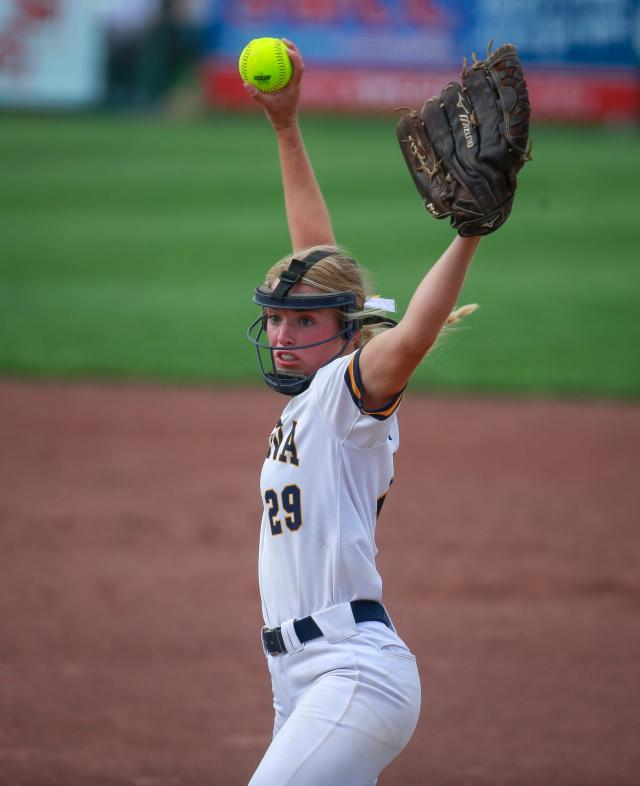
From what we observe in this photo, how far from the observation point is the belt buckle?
2873 mm

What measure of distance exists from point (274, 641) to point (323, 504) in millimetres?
364

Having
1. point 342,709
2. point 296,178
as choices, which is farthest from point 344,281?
point 342,709

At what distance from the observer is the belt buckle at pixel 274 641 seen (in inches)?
113

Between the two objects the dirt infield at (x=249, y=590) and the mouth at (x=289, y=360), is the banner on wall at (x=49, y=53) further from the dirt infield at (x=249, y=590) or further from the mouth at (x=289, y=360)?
the mouth at (x=289, y=360)

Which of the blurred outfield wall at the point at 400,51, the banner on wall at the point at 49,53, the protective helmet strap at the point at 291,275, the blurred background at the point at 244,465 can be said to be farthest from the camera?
the blurred outfield wall at the point at 400,51

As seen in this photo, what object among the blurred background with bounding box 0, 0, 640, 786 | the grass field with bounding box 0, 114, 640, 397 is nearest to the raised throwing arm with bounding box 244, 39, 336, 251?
the blurred background with bounding box 0, 0, 640, 786

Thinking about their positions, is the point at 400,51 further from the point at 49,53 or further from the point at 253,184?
the point at 49,53

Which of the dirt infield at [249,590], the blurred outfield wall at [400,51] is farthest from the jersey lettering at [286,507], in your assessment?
the blurred outfield wall at [400,51]

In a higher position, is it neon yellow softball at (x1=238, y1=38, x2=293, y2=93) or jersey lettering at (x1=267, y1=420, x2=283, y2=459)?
neon yellow softball at (x1=238, y1=38, x2=293, y2=93)

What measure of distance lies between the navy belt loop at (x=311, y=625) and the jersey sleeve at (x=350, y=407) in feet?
1.32

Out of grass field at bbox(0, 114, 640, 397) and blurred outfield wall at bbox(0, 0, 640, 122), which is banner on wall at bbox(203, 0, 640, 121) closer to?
blurred outfield wall at bbox(0, 0, 640, 122)

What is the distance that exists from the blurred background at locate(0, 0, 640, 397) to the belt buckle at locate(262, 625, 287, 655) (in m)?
3.92

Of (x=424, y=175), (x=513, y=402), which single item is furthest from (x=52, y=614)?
(x=513, y=402)

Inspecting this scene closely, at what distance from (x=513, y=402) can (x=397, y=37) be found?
16.8 meters
